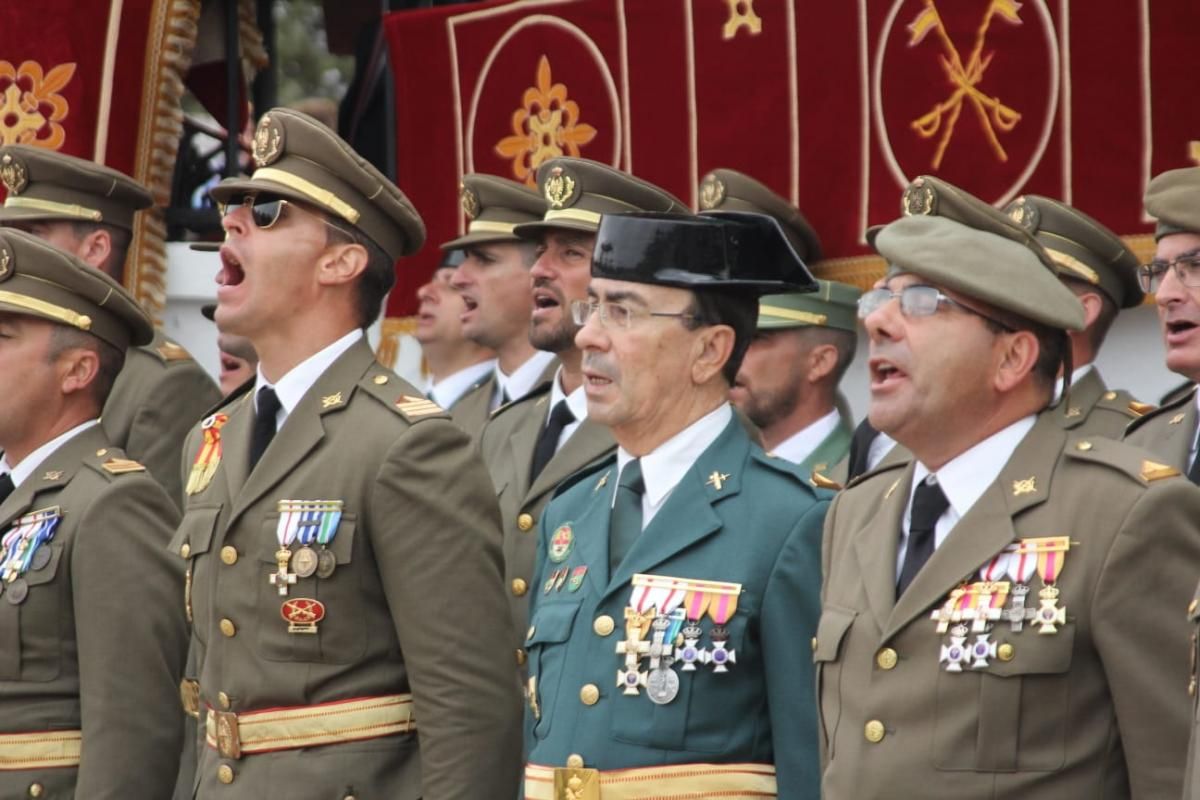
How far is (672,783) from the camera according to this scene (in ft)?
13.5

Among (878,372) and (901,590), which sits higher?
(878,372)

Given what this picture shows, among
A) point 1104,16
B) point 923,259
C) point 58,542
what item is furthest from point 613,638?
point 1104,16

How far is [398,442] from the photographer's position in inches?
181

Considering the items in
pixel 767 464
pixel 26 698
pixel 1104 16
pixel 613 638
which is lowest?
pixel 26 698

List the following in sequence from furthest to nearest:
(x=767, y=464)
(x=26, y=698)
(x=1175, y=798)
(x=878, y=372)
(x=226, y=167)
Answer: (x=226, y=167) < (x=26, y=698) < (x=767, y=464) < (x=878, y=372) < (x=1175, y=798)

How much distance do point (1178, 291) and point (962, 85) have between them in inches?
66.9

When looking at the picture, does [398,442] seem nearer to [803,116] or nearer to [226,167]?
[803,116]

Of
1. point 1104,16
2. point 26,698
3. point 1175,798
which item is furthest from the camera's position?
point 1104,16

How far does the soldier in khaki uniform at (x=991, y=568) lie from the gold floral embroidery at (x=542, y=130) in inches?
142

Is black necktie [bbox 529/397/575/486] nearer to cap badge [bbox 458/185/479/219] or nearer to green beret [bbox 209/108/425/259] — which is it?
green beret [bbox 209/108/425/259]

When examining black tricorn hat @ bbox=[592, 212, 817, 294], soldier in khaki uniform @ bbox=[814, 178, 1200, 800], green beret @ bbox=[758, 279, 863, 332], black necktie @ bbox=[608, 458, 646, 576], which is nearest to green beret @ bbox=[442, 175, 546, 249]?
green beret @ bbox=[758, 279, 863, 332]

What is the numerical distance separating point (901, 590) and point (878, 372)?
0.44 metres

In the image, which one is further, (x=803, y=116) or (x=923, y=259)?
(x=803, y=116)

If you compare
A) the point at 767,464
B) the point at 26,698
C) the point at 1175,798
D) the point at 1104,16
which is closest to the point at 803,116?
the point at 1104,16
